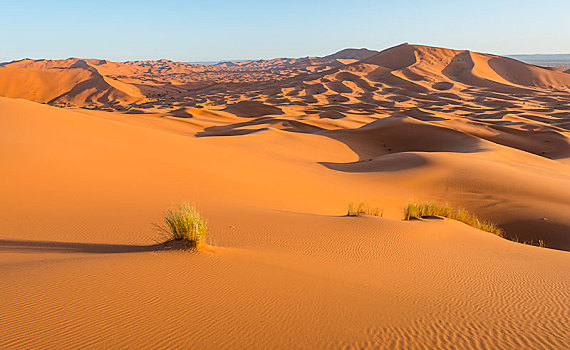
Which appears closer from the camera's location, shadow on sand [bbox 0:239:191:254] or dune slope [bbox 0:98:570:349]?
dune slope [bbox 0:98:570:349]

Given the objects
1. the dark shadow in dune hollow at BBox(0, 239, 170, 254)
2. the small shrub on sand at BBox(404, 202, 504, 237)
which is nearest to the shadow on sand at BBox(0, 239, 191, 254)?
the dark shadow in dune hollow at BBox(0, 239, 170, 254)

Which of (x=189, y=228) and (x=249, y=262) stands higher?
(x=189, y=228)

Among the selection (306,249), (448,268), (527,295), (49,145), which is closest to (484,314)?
(527,295)

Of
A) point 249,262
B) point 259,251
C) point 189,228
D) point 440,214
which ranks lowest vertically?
point 440,214

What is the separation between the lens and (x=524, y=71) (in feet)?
248

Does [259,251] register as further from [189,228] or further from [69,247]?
[69,247]

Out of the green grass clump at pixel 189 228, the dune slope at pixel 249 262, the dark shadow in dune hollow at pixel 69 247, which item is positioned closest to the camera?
the dune slope at pixel 249 262

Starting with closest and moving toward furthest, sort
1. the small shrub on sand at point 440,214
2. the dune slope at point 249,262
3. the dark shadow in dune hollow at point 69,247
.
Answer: the dune slope at point 249,262 < the dark shadow in dune hollow at point 69,247 < the small shrub on sand at point 440,214

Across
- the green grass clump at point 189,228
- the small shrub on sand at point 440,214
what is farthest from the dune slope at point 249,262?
the small shrub on sand at point 440,214

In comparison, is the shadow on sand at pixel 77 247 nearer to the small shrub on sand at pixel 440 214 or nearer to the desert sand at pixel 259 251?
the desert sand at pixel 259 251

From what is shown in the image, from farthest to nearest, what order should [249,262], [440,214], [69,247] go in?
1. [440,214]
2. [69,247]
3. [249,262]

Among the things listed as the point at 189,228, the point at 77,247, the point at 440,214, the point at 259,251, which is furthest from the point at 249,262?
the point at 440,214

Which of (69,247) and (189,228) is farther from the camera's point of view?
(69,247)

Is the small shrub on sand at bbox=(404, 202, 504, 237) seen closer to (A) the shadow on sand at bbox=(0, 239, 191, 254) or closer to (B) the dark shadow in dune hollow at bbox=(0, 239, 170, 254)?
(A) the shadow on sand at bbox=(0, 239, 191, 254)
